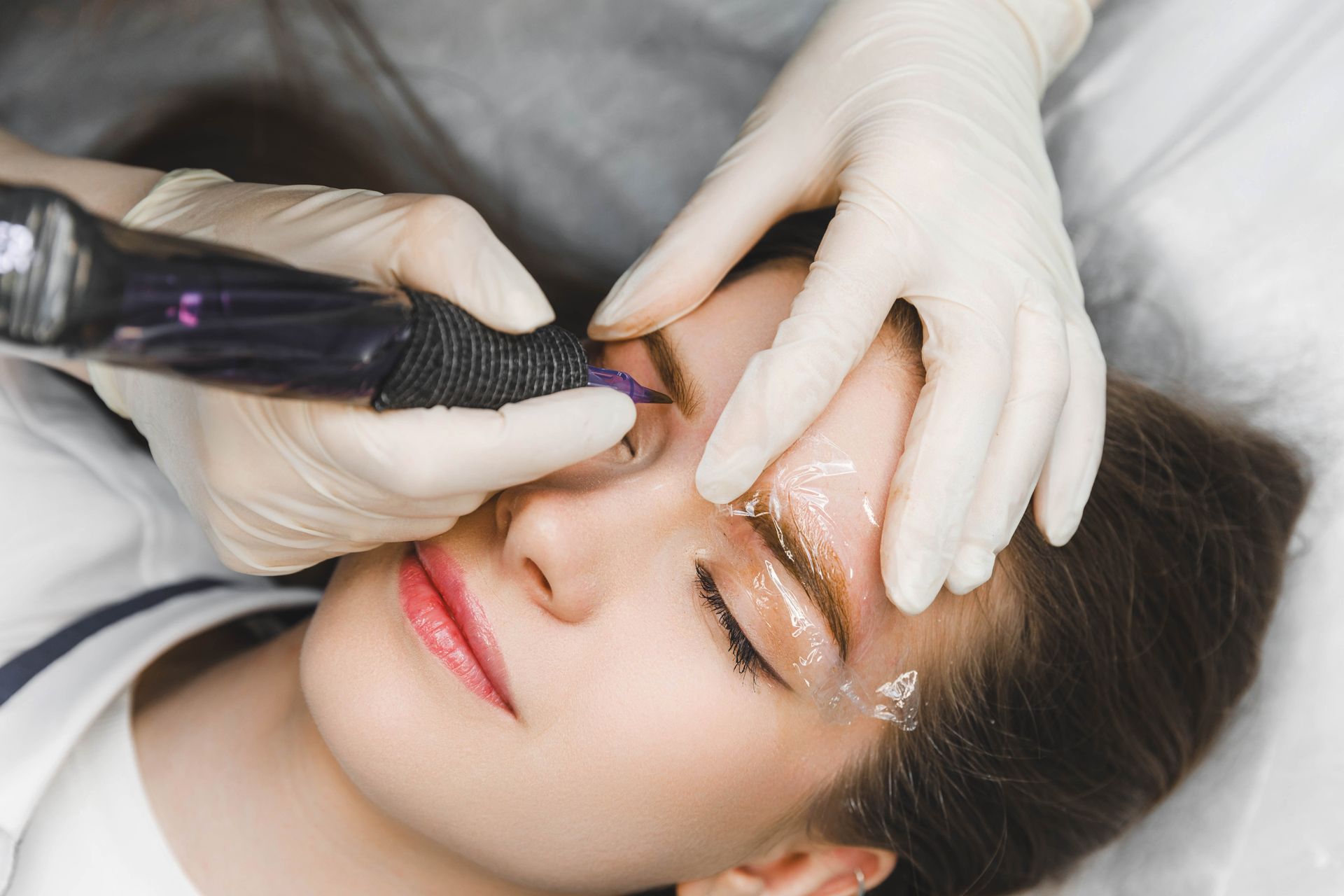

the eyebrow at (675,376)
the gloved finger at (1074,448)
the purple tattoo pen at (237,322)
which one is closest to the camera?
the purple tattoo pen at (237,322)

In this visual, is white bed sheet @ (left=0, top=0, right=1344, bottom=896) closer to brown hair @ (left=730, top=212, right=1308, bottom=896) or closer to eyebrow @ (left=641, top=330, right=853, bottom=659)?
brown hair @ (left=730, top=212, right=1308, bottom=896)

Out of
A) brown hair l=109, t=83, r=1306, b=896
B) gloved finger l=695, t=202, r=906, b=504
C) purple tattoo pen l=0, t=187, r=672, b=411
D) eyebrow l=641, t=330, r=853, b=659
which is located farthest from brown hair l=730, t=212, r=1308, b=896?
purple tattoo pen l=0, t=187, r=672, b=411

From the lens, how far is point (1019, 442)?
3.69ft

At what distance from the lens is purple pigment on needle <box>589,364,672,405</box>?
3.26 ft

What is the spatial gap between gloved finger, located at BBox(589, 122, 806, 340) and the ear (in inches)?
29.0

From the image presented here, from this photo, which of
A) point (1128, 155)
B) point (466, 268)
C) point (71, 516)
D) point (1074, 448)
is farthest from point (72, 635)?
point (1128, 155)

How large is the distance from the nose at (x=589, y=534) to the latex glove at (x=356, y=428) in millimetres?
62

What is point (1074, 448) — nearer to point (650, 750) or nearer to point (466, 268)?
point (650, 750)

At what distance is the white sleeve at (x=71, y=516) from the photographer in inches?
51.1

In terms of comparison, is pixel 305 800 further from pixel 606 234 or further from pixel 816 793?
pixel 606 234

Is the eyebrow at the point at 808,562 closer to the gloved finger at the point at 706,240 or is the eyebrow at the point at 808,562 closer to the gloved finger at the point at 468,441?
the gloved finger at the point at 468,441

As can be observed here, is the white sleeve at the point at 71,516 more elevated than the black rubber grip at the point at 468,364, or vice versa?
the black rubber grip at the point at 468,364

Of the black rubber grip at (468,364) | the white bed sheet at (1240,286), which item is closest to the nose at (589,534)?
the black rubber grip at (468,364)

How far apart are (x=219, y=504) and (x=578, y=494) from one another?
16.5 inches
